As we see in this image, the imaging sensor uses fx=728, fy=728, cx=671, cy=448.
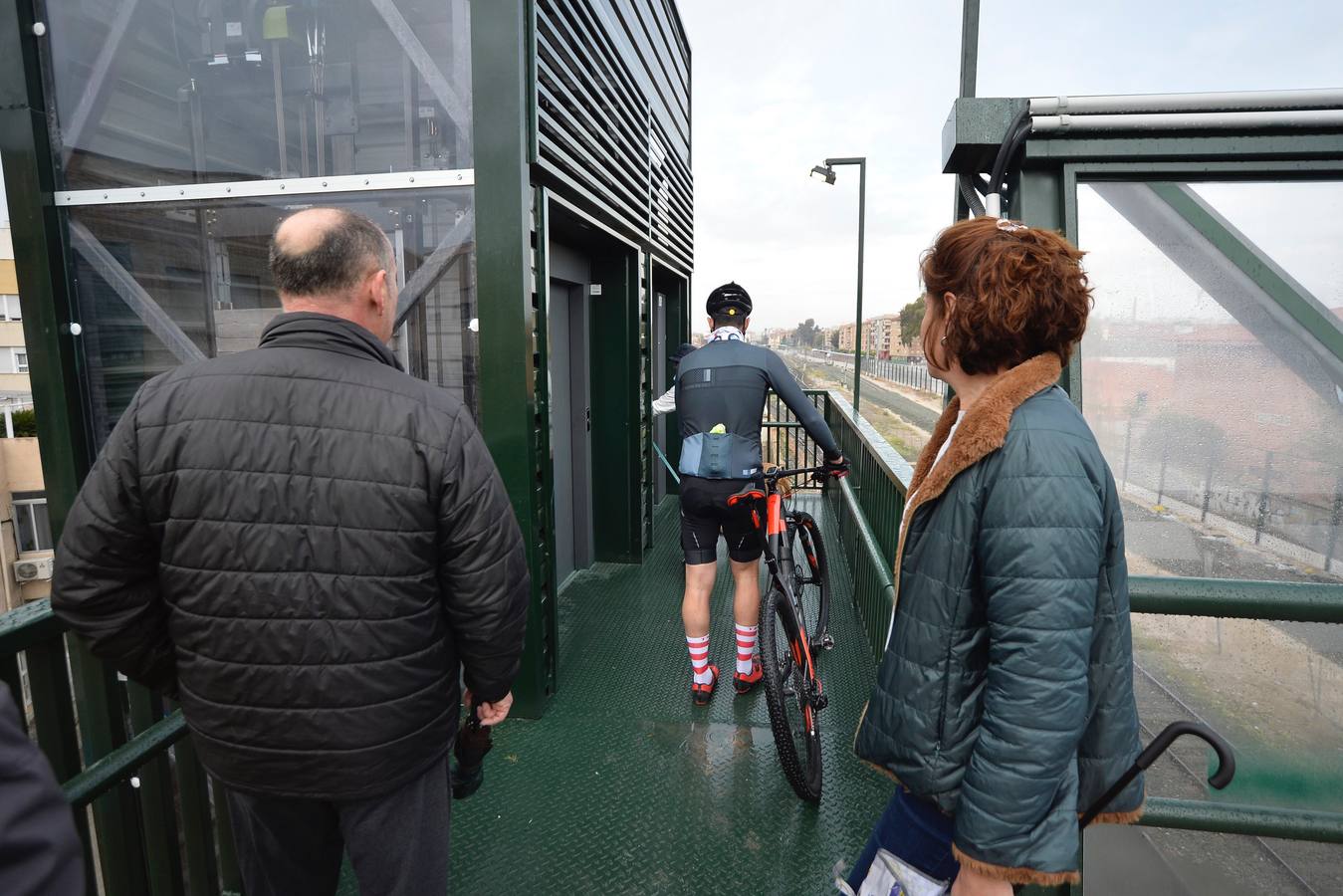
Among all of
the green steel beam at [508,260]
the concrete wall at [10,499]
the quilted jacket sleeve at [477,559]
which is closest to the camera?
the quilted jacket sleeve at [477,559]

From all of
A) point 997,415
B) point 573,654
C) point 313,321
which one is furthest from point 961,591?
point 573,654

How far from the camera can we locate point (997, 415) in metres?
1.27

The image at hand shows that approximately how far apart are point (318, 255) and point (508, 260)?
1642 millimetres

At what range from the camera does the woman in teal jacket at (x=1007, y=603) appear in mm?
1201

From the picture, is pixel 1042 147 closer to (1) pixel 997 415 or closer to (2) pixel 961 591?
(1) pixel 997 415

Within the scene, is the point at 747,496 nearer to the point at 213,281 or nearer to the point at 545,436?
the point at 545,436

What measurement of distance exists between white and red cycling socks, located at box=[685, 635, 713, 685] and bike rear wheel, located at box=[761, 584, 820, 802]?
533 mm

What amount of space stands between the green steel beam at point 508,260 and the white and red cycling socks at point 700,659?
0.79m

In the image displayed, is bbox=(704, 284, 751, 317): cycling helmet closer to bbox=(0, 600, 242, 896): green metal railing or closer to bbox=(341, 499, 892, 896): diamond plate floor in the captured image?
bbox=(341, 499, 892, 896): diamond plate floor

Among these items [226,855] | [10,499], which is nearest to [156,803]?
[226,855]

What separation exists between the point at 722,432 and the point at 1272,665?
2160 millimetres

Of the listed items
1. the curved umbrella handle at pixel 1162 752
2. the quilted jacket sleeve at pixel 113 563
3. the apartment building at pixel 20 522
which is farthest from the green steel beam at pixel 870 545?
the apartment building at pixel 20 522

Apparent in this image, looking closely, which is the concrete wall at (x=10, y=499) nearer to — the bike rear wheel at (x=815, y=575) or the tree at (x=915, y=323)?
the bike rear wheel at (x=815, y=575)

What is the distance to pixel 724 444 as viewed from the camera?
3477 millimetres
